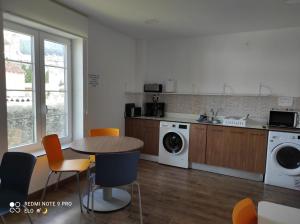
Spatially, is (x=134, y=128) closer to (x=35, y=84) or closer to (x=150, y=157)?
Result: (x=150, y=157)

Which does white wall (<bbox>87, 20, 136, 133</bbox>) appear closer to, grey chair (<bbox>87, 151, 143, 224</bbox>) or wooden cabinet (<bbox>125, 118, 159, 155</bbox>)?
wooden cabinet (<bbox>125, 118, 159, 155</bbox>)

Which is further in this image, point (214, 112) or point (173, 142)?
point (214, 112)

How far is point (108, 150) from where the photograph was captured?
2312 mm

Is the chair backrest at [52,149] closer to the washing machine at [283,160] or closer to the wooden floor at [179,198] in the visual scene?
the wooden floor at [179,198]

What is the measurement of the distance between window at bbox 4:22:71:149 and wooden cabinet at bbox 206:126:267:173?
243 centimetres

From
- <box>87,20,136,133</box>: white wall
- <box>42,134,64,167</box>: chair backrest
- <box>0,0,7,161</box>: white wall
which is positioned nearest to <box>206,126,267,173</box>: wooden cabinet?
<box>87,20,136,133</box>: white wall

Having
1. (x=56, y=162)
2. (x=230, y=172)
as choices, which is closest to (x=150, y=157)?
(x=230, y=172)

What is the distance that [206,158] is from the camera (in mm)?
3891

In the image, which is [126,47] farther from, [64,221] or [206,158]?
[64,221]

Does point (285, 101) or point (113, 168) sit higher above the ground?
point (285, 101)

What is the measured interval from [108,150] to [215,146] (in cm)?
216

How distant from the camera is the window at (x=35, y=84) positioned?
2.60 meters

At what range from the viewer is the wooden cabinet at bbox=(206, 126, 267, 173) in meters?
3.48

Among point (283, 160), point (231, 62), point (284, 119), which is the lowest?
point (283, 160)
